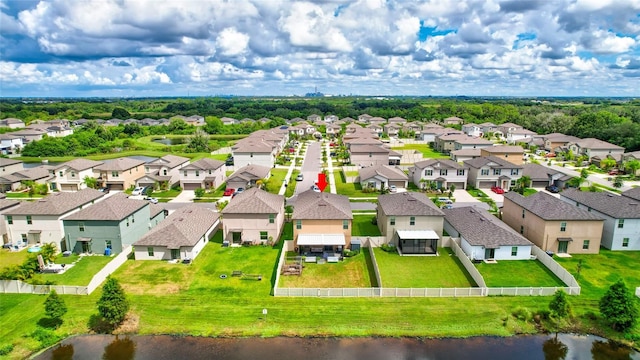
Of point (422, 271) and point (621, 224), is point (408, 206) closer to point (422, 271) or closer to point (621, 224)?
point (422, 271)

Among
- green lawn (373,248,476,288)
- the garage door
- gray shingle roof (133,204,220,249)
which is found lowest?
green lawn (373,248,476,288)

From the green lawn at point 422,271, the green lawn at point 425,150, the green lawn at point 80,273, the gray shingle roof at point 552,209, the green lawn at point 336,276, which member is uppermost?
the gray shingle roof at point 552,209

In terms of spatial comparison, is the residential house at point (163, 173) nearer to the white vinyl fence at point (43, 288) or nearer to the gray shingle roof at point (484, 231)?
the white vinyl fence at point (43, 288)

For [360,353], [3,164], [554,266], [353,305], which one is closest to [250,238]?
[353,305]

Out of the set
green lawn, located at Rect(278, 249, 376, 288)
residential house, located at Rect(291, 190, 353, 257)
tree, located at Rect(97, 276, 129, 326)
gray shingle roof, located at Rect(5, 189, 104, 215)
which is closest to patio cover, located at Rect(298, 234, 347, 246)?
residential house, located at Rect(291, 190, 353, 257)

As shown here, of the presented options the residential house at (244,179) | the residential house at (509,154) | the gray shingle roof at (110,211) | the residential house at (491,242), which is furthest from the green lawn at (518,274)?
the residential house at (509,154)

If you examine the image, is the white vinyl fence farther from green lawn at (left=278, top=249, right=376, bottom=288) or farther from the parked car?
the parked car
